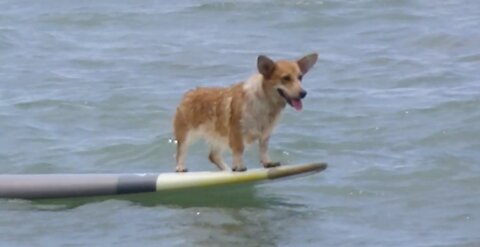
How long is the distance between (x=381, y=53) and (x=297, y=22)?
2169 mm

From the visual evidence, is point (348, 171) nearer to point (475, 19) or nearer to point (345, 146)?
point (345, 146)

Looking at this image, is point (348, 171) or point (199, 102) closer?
point (199, 102)

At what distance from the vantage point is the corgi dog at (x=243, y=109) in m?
9.29

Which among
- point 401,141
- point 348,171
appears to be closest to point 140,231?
point 348,171

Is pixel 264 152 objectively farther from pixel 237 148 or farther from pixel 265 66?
pixel 265 66

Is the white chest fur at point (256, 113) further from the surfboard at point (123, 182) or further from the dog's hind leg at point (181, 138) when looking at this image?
the dog's hind leg at point (181, 138)

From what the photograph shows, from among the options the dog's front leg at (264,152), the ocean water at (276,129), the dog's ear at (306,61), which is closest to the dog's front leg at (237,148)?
the dog's front leg at (264,152)

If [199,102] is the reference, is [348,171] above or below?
below

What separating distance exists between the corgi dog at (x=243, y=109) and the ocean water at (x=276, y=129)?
0.46 meters

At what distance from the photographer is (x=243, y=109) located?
31.2 ft

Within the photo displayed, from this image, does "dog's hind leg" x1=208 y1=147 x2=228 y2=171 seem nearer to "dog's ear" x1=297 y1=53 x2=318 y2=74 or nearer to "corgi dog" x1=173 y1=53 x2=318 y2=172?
"corgi dog" x1=173 y1=53 x2=318 y2=172

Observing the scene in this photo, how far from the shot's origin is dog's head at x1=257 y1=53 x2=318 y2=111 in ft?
30.3

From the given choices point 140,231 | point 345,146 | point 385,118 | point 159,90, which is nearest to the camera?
point 140,231

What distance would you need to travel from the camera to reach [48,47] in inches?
654
